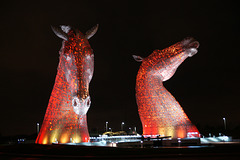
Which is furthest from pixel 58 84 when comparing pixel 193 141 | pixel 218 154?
pixel 218 154

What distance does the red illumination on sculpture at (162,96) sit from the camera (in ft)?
72.4

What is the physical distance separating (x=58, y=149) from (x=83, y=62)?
6.91m

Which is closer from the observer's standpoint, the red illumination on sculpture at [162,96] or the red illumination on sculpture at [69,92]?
Result: the red illumination on sculpture at [69,92]

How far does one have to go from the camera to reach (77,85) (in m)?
17.3

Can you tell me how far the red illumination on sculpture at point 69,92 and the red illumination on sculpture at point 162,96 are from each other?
6829mm

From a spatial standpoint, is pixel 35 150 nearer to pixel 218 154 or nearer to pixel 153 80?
pixel 218 154

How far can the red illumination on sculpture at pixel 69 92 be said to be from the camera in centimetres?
1756

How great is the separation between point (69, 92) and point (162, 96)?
8706mm

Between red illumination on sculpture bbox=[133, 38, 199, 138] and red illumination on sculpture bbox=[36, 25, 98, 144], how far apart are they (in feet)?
22.4

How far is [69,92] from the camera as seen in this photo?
1833 centimetres

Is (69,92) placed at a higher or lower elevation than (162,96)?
lower

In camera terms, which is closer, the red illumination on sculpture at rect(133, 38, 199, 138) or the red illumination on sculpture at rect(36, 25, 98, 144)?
the red illumination on sculpture at rect(36, 25, 98, 144)

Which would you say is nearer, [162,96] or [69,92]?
[69,92]

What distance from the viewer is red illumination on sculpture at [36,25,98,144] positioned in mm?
17562
